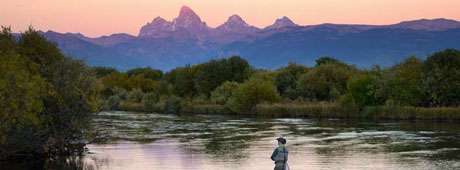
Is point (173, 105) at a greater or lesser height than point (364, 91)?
lesser

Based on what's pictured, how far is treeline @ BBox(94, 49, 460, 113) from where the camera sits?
10362 centimetres

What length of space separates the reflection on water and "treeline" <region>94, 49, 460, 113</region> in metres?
22.6

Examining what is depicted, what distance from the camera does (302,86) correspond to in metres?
131

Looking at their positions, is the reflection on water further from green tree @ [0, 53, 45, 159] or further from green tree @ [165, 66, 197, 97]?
green tree @ [165, 66, 197, 97]

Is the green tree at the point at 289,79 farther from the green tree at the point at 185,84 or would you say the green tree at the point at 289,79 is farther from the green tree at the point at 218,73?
the green tree at the point at 185,84

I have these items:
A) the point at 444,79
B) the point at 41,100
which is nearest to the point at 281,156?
the point at 41,100

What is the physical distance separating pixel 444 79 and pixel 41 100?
70986 mm

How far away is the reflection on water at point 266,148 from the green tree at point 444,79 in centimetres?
2337

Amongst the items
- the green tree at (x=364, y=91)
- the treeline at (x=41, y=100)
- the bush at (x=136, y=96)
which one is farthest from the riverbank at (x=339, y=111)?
the treeline at (x=41, y=100)

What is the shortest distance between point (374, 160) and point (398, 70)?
228 feet

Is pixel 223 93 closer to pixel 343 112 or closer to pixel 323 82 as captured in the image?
pixel 323 82

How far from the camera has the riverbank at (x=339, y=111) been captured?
94.6m

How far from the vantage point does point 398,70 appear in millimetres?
112062

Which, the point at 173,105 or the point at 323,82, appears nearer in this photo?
the point at 323,82
